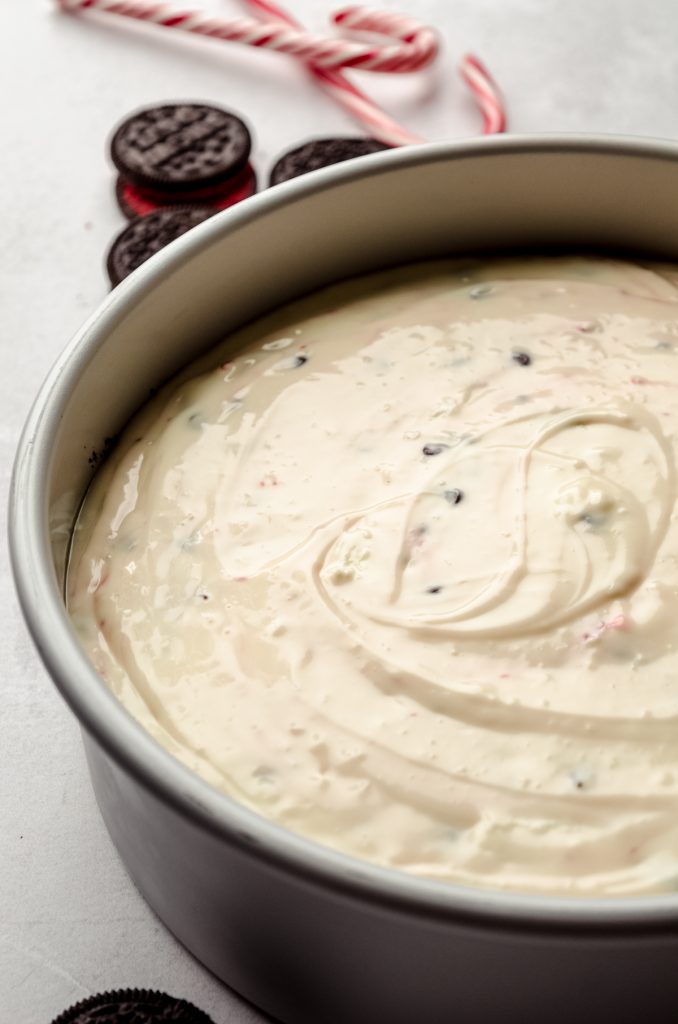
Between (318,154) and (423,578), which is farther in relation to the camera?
(318,154)

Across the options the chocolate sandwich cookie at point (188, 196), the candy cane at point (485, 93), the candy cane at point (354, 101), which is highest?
the candy cane at point (485, 93)

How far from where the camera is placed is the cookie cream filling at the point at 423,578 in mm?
1333

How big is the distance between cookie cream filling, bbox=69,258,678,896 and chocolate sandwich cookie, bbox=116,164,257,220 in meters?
0.56

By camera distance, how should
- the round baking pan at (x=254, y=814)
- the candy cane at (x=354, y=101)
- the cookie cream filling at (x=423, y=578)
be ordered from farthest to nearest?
1. the candy cane at (x=354, y=101)
2. the cookie cream filling at (x=423, y=578)
3. the round baking pan at (x=254, y=814)

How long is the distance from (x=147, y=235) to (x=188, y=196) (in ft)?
0.60

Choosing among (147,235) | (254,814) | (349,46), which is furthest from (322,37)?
(254,814)

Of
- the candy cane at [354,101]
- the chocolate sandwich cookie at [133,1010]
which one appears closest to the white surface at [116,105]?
the candy cane at [354,101]

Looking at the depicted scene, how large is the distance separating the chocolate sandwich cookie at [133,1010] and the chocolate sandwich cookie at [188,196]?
4.65 ft

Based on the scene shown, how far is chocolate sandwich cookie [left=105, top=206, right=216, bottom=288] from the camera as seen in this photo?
223cm

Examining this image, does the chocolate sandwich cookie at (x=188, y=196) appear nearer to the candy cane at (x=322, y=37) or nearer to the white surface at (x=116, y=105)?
the white surface at (x=116, y=105)

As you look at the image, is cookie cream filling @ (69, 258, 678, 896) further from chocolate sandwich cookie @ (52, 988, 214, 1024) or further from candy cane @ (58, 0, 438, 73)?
candy cane @ (58, 0, 438, 73)

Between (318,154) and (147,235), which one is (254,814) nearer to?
(147,235)

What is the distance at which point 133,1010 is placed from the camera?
1.41m

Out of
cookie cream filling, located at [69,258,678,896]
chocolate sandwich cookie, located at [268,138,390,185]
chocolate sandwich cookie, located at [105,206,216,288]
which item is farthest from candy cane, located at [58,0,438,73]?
cookie cream filling, located at [69,258,678,896]
